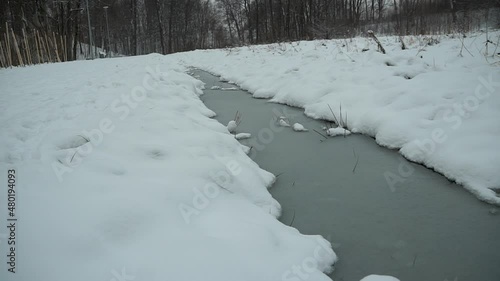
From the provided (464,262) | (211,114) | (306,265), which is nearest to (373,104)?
(211,114)

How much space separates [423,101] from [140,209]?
280cm

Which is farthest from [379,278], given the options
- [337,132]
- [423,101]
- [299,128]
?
[423,101]

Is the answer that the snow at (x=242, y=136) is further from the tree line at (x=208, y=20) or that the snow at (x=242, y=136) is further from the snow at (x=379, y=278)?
the tree line at (x=208, y=20)

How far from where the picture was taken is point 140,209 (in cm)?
127

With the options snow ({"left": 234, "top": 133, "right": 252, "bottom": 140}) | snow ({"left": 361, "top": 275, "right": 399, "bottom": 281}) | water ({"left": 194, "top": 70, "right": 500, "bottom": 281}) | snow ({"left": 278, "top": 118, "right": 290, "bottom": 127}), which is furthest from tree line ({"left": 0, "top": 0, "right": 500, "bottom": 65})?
snow ({"left": 361, "top": 275, "right": 399, "bottom": 281})

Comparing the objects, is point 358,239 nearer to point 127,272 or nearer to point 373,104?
point 127,272

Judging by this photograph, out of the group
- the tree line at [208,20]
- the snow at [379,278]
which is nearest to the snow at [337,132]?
the snow at [379,278]

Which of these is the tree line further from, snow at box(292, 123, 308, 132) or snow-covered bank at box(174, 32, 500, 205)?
snow at box(292, 123, 308, 132)

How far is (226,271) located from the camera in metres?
1.08

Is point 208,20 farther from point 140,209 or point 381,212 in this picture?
point 140,209

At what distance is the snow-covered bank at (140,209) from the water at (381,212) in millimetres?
160

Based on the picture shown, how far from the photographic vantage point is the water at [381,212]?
1.28 meters

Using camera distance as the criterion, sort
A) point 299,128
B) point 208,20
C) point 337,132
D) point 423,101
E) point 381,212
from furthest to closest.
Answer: point 208,20 → point 299,128 → point 337,132 → point 423,101 → point 381,212

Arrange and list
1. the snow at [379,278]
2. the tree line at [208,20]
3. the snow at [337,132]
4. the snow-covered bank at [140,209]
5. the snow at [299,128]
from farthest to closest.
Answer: the tree line at [208,20], the snow at [299,128], the snow at [337,132], the snow at [379,278], the snow-covered bank at [140,209]
